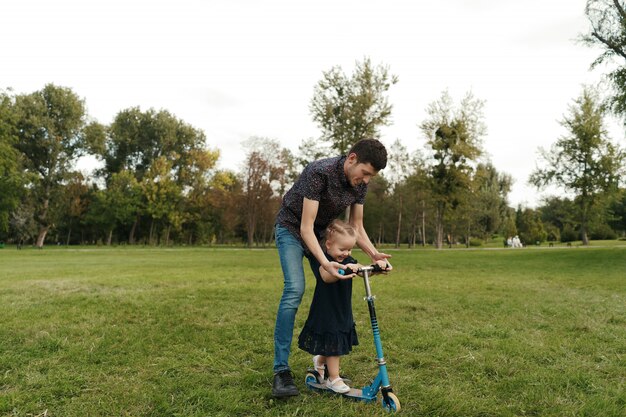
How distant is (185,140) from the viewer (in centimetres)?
6256

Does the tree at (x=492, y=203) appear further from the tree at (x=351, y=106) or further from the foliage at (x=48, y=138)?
the foliage at (x=48, y=138)

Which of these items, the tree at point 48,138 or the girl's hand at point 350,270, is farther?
the tree at point 48,138

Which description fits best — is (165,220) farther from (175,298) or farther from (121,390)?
(121,390)

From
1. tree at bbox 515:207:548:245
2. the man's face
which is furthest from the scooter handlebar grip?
tree at bbox 515:207:548:245

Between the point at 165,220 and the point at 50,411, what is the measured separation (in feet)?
192

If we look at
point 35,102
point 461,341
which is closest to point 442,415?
point 461,341

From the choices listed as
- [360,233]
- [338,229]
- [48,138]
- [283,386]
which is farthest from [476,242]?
[283,386]

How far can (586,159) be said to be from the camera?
129ft

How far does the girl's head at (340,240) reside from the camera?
162 inches

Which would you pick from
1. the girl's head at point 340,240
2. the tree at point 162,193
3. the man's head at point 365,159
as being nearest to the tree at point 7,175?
the tree at point 162,193

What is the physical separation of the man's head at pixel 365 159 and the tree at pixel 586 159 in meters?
42.0

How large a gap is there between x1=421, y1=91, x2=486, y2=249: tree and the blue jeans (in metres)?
37.5

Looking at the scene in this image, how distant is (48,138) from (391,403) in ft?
185

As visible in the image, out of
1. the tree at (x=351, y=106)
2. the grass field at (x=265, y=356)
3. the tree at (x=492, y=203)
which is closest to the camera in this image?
the grass field at (x=265, y=356)
